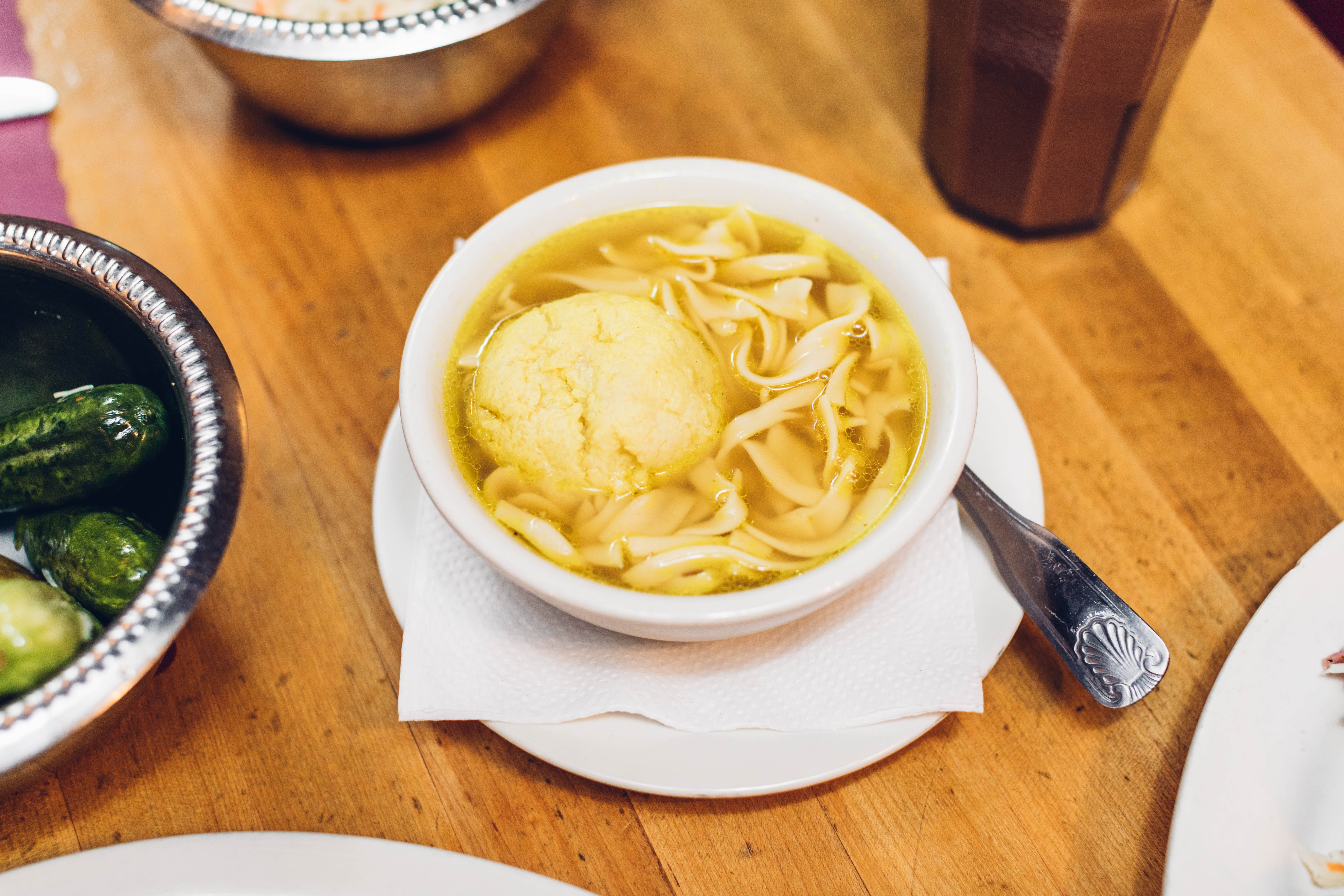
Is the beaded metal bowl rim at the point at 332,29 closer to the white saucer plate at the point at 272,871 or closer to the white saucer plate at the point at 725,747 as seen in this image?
the white saucer plate at the point at 725,747

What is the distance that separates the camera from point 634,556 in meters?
1.13

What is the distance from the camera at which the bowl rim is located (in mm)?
991

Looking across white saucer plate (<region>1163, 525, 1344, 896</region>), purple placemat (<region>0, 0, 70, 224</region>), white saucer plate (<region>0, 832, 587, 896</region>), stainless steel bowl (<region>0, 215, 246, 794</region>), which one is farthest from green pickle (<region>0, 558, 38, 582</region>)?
white saucer plate (<region>1163, 525, 1344, 896</region>)

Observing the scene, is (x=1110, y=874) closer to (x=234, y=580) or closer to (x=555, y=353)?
(x=555, y=353)

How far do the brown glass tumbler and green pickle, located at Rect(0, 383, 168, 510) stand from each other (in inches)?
51.3

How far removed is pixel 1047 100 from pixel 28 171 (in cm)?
183

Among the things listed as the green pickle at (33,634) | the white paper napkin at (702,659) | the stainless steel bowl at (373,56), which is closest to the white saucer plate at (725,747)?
the white paper napkin at (702,659)

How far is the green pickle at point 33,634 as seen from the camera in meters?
0.94

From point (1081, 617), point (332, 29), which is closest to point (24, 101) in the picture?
point (332, 29)

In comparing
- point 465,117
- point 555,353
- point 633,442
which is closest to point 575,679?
point 633,442

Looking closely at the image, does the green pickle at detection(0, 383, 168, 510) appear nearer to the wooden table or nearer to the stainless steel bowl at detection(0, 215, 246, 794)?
the stainless steel bowl at detection(0, 215, 246, 794)

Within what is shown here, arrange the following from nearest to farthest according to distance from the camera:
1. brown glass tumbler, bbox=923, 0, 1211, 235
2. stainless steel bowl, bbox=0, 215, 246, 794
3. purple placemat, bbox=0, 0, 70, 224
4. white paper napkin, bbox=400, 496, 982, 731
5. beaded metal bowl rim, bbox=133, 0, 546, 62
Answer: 1. stainless steel bowl, bbox=0, 215, 246, 794
2. white paper napkin, bbox=400, 496, 982, 731
3. brown glass tumbler, bbox=923, 0, 1211, 235
4. beaded metal bowl rim, bbox=133, 0, 546, 62
5. purple placemat, bbox=0, 0, 70, 224

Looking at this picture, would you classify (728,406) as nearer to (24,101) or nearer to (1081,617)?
(1081,617)

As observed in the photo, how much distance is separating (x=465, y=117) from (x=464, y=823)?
1262mm
